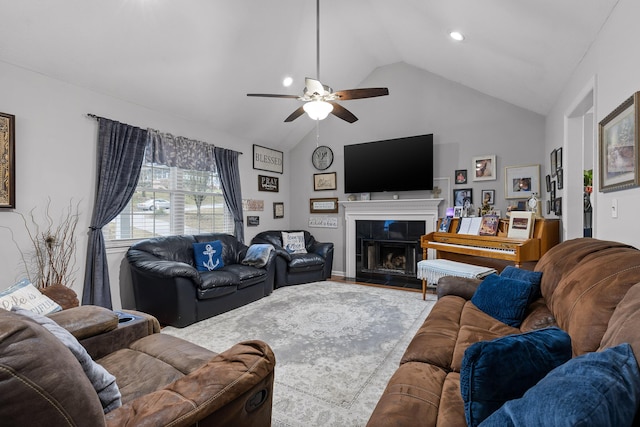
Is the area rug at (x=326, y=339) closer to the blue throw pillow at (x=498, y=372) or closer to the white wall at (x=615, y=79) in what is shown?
the blue throw pillow at (x=498, y=372)

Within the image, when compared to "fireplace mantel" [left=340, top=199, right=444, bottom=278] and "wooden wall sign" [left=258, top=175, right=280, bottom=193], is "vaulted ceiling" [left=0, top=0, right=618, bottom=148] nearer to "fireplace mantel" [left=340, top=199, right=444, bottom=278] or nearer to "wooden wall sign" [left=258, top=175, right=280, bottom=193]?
"wooden wall sign" [left=258, top=175, right=280, bottom=193]

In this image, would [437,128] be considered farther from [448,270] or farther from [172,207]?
[172,207]

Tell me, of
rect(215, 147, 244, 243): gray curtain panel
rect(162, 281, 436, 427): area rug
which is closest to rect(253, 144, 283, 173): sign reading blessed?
rect(215, 147, 244, 243): gray curtain panel

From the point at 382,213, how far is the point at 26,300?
4.48m

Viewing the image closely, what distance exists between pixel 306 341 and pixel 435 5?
11.2 ft

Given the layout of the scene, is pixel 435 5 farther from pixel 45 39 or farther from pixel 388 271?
pixel 388 271

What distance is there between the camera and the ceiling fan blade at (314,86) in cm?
279

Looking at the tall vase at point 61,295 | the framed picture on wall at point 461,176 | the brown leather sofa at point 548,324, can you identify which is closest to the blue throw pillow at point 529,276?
the brown leather sofa at point 548,324

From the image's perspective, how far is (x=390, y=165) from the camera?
16.8 ft

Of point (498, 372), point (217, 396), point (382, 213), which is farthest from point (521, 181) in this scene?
point (217, 396)

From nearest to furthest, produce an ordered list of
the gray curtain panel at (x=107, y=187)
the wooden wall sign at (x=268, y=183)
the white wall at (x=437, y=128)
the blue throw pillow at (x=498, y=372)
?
the blue throw pillow at (x=498, y=372)
the gray curtain panel at (x=107, y=187)
the white wall at (x=437, y=128)
the wooden wall sign at (x=268, y=183)

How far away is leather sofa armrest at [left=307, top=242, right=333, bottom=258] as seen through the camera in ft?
17.8

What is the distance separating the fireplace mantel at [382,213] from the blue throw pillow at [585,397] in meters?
4.29

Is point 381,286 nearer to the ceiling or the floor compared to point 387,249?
nearer to the floor
